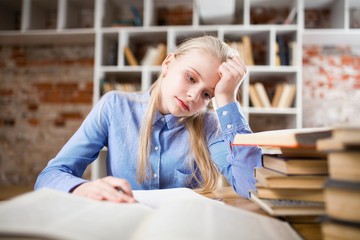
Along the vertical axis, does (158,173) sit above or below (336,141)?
below

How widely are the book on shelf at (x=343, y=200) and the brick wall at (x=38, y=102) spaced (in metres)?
3.48

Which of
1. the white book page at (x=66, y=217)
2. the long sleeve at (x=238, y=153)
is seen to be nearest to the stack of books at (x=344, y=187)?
the white book page at (x=66, y=217)

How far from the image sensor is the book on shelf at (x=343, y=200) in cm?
37

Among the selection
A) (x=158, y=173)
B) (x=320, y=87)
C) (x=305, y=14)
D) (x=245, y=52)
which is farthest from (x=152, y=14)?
(x=158, y=173)

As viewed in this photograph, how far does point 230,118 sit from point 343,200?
673 mm

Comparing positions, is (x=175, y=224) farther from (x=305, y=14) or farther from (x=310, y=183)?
(x=305, y=14)

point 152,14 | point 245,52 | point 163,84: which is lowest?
point 163,84

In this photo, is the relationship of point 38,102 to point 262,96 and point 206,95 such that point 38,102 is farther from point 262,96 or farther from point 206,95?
point 206,95

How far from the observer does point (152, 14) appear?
329 cm

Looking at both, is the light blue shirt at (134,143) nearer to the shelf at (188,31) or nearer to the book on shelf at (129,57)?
the shelf at (188,31)

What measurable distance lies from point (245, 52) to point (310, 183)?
2659 millimetres

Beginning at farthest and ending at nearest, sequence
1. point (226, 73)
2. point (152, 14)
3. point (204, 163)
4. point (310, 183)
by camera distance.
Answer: point (152, 14)
point (204, 163)
point (226, 73)
point (310, 183)

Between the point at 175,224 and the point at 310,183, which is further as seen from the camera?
the point at 310,183

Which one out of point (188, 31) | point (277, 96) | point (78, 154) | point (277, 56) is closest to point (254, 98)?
point (277, 96)
